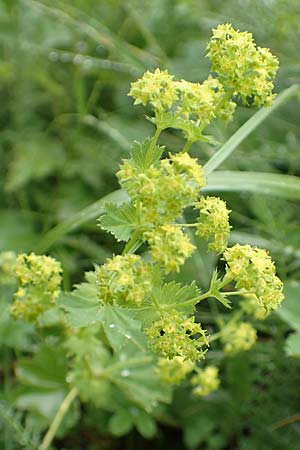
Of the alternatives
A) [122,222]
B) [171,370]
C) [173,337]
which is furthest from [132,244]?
[171,370]

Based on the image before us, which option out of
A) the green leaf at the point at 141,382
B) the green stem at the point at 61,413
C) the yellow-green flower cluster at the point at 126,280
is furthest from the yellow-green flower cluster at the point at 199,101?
the green stem at the point at 61,413

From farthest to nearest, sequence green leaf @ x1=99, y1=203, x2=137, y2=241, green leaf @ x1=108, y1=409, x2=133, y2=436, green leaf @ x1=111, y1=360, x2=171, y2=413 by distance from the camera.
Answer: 1. green leaf @ x1=108, y1=409, x2=133, y2=436
2. green leaf @ x1=111, y1=360, x2=171, y2=413
3. green leaf @ x1=99, y1=203, x2=137, y2=241

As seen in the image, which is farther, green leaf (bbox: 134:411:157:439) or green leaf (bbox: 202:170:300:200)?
green leaf (bbox: 134:411:157:439)

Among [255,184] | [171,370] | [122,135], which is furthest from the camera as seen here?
[122,135]

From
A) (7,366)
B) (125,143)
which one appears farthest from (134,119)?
(7,366)

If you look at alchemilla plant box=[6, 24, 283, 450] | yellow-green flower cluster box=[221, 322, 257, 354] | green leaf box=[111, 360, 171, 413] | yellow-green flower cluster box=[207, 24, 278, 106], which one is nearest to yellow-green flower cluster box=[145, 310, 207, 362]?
alchemilla plant box=[6, 24, 283, 450]

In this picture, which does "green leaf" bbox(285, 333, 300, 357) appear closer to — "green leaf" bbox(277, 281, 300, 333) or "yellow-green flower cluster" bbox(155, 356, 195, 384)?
"green leaf" bbox(277, 281, 300, 333)

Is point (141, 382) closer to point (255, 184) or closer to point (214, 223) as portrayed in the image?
point (255, 184)
